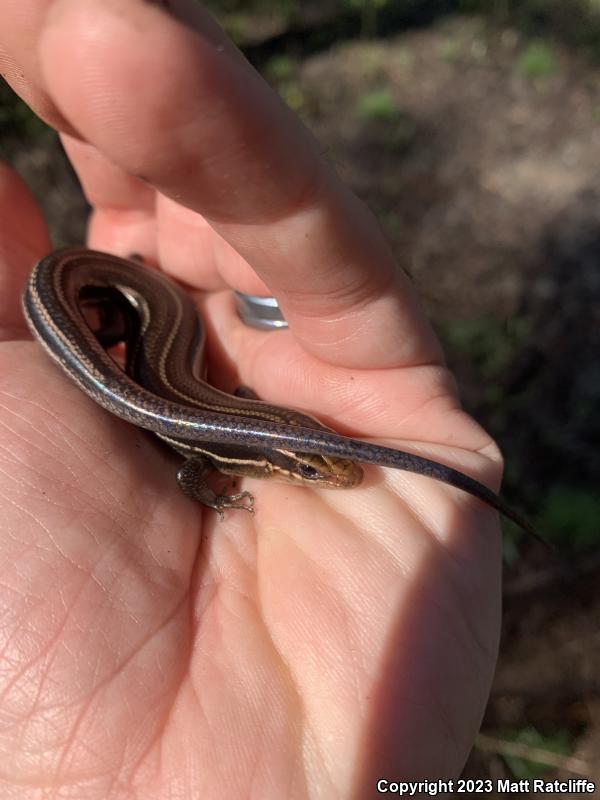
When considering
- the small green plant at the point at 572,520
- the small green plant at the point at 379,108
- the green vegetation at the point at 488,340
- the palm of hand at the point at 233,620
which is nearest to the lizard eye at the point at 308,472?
the palm of hand at the point at 233,620

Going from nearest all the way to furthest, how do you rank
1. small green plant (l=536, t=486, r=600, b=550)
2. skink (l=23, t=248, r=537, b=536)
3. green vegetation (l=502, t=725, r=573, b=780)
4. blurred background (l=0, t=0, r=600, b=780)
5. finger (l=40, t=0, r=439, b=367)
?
1. finger (l=40, t=0, r=439, b=367)
2. skink (l=23, t=248, r=537, b=536)
3. green vegetation (l=502, t=725, r=573, b=780)
4. blurred background (l=0, t=0, r=600, b=780)
5. small green plant (l=536, t=486, r=600, b=550)

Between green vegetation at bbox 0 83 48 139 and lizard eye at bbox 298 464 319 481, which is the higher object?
green vegetation at bbox 0 83 48 139

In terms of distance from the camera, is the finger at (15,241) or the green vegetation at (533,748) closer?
the finger at (15,241)

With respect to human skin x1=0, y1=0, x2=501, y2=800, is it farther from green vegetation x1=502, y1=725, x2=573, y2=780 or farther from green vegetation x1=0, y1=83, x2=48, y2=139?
green vegetation x1=0, y1=83, x2=48, y2=139

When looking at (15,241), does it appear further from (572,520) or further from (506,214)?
(506,214)

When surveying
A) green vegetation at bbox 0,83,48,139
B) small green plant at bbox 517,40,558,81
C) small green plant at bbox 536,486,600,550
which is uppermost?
green vegetation at bbox 0,83,48,139

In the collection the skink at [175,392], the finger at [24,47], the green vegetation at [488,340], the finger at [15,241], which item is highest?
the finger at [24,47]

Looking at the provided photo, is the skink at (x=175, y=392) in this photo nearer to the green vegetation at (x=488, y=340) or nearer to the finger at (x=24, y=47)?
the finger at (x=24, y=47)

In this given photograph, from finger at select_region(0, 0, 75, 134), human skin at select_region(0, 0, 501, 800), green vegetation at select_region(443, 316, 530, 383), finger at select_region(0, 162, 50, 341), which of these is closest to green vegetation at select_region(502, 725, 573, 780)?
human skin at select_region(0, 0, 501, 800)
